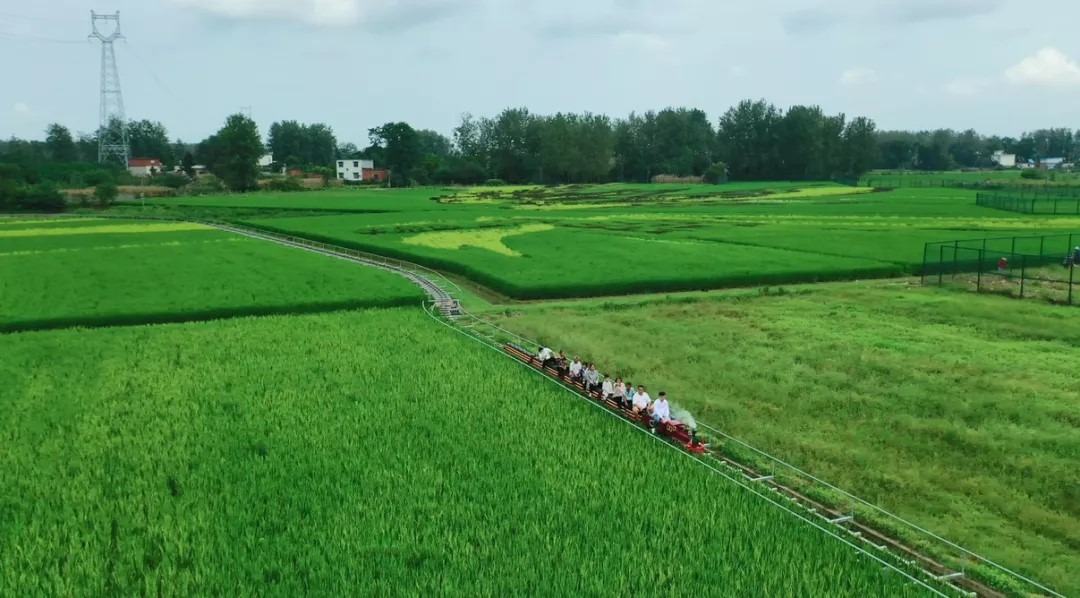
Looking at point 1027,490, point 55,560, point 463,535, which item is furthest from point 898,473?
point 55,560

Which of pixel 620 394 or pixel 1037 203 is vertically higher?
pixel 1037 203

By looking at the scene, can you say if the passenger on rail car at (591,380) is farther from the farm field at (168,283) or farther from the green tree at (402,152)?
the green tree at (402,152)

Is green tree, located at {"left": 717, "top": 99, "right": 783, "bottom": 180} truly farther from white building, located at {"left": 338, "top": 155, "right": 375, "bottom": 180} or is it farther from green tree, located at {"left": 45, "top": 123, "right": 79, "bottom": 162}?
green tree, located at {"left": 45, "top": 123, "right": 79, "bottom": 162}

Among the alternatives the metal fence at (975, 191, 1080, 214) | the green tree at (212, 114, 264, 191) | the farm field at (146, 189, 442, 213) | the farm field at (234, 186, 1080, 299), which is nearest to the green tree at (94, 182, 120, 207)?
the farm field at (146, 189, 442, 213)

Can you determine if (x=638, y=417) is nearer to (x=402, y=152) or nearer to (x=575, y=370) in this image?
(x=575, y=370)

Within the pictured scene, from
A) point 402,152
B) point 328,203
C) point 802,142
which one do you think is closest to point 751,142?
point 802,142

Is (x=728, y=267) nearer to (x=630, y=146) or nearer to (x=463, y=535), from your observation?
(x=463, y=535)

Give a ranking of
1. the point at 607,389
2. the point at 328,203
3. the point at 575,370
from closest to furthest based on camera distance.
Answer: the point at 607,389 → the point at 575,370 → the point at 328,203
